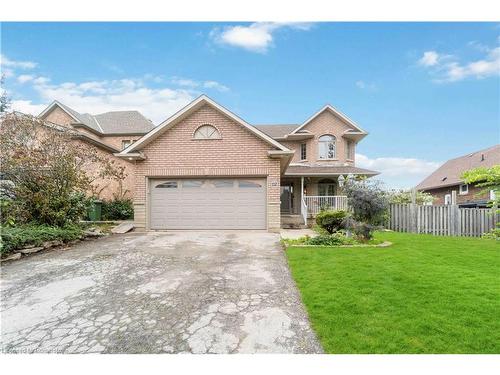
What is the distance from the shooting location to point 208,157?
1217 cm

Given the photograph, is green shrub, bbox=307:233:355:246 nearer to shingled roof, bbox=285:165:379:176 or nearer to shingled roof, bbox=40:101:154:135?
shingled roof, bbox=285:165:379:176

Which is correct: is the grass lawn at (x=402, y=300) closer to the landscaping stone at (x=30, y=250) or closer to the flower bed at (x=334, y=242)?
the flower bed at (x=334, y=242)

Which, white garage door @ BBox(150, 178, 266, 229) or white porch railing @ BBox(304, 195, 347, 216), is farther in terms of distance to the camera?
white porch railing @ BBox(304, 195, 347, 216)

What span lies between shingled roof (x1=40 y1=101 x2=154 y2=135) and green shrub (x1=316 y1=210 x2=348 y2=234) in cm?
1713

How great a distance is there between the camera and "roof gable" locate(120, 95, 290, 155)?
1193 cm

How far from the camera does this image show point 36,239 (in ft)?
26.7

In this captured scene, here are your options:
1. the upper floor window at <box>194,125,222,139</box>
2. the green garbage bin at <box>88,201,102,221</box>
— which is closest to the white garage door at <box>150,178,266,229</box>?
the upper floor window at <box>194,125,222,139</box>

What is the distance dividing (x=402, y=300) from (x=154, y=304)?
3.76 m

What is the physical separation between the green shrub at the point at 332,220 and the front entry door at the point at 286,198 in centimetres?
871

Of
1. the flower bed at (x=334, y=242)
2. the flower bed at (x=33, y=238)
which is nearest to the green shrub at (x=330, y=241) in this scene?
the flower bed at (x=334, y=242)

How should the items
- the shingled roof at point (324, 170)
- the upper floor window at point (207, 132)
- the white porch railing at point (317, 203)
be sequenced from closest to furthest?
the upper floor window at point (207, 132) → the white porch railing at point (317, 203) → the shingled roof at point (324, 170)

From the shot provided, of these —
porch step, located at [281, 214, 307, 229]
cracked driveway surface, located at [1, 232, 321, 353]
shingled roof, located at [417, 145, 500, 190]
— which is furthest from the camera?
shingled roof, located at [417, 145, 500, 190]

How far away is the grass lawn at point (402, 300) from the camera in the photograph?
297 centimetres
